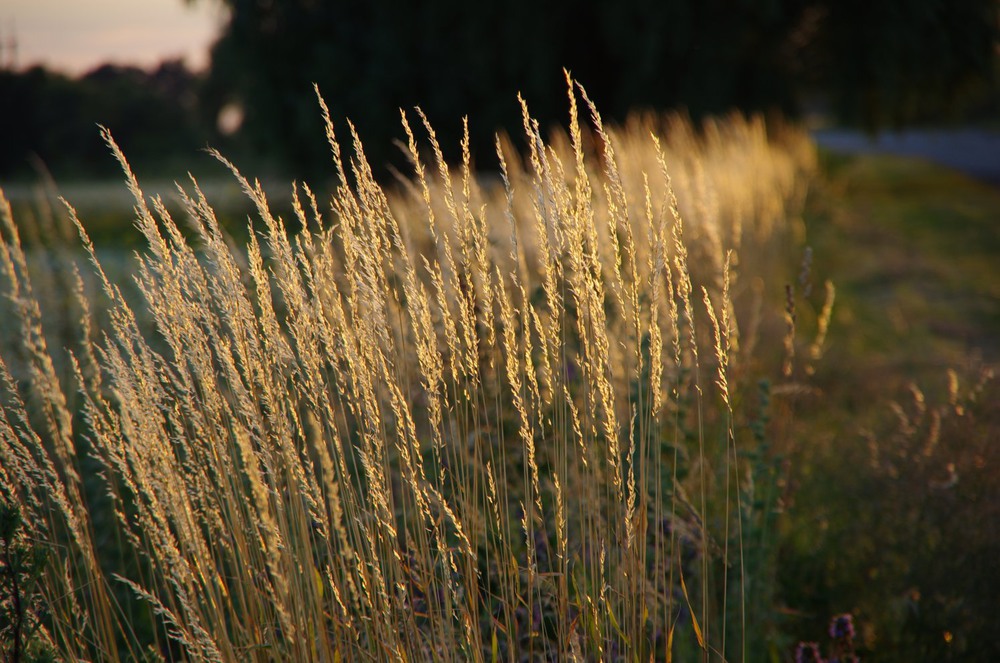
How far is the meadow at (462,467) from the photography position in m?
1.63

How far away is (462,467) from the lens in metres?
2.12

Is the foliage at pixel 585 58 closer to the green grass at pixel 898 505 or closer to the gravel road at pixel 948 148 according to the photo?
the gravel road at pixel 948 148

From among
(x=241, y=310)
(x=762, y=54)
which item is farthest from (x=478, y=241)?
(x=762, y=54)

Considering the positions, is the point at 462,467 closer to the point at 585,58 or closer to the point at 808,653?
the point at 808,653

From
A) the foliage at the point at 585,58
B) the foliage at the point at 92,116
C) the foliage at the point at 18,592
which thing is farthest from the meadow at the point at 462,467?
the foliage at the point at 92,116

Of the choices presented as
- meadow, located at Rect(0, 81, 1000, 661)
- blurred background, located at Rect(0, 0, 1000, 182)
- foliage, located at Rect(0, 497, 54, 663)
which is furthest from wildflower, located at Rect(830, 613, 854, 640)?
blurred background, located at Rect(0, 0, 1000, 182)

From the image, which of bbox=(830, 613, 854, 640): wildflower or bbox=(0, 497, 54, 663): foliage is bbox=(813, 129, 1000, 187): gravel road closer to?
bbox=(830, 613, 854, 640): wildflower

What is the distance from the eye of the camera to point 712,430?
133 inches

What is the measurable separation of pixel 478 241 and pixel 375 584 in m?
0.72

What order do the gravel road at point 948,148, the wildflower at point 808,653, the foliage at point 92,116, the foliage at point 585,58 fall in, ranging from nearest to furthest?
1. the wildflower at point 808,653
2. the foliage at point 585,58
3. the gravel road at point 948,148
4. the foliage at point 92,116

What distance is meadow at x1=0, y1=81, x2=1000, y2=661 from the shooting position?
1.63 metres

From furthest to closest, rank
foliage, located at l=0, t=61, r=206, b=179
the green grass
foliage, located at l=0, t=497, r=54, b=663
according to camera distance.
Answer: foliage, located at l=0, t=61, r=206, b=179 → the green grass → foliage, located at l=0, t=497, r=54, b=663

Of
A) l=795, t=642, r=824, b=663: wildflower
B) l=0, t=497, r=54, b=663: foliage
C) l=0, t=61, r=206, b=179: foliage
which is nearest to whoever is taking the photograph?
l=0, t=497, r=54, b=663: foliage

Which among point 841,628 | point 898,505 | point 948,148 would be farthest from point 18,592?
point 948,148
